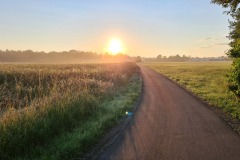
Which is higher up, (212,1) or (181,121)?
(212,1)

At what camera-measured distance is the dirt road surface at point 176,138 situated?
24.8 feet

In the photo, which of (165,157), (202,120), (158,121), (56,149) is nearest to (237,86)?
(202,120)

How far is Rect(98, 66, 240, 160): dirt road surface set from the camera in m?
7.55

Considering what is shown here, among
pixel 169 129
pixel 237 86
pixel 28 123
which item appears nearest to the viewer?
pixel 28 123

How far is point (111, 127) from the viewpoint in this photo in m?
10.7

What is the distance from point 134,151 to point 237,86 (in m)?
10.7

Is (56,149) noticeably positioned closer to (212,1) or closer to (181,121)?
(181,121)

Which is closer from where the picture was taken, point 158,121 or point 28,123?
point 28,123

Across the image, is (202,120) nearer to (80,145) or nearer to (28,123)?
(80,145)

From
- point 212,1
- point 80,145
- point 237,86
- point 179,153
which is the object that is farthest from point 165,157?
point 212,1

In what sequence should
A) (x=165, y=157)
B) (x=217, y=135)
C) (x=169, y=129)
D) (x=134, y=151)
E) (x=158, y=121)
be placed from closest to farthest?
(x=165, y=157) → (x=134, y=151) → (x=217, y=135) → (x=169, y=129) → (x=158, y=121)

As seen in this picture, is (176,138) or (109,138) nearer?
(176,138)

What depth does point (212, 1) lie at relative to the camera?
2192cm

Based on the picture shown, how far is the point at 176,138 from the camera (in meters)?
9.12
